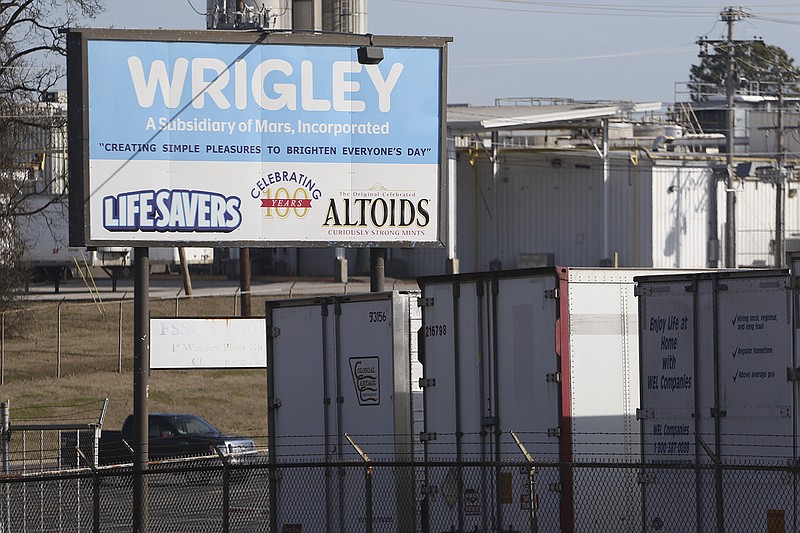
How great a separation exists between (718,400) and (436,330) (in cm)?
334

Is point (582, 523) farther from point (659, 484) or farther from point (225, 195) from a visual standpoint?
point (225, 195)

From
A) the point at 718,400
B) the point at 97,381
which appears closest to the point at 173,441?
the point at 97,381

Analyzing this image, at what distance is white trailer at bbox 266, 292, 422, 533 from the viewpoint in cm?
1491

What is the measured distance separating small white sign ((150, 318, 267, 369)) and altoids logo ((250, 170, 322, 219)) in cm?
1136

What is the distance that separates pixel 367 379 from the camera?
1520 centimetres

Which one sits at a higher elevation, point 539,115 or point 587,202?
point 539,115

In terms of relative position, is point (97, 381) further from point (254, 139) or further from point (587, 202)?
point (587, 202)

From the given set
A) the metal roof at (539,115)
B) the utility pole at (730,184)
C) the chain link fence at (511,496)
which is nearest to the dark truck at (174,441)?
the chain link fence at (511,496)

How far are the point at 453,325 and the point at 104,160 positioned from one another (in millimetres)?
5194

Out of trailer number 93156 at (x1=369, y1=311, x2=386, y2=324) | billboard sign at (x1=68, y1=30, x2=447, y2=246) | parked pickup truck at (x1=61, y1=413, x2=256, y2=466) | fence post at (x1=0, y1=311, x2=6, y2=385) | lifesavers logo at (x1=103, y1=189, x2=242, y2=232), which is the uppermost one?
billboard sign at (x1=68, y1=30, x2=447, y2=246)

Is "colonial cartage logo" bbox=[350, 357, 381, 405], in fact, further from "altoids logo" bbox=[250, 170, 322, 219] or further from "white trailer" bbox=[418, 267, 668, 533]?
"altoids logo" bbox=[250, 170, 322, 219]

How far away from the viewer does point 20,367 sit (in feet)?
124

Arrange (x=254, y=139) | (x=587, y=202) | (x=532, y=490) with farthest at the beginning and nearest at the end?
1. (x=587, y=202)
2. (x=254, y=139)
3. (x=532, y=490)

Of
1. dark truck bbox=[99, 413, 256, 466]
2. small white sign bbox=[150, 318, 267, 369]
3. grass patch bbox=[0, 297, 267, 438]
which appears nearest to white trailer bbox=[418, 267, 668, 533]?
dark truck bbox=[99, 413, 256, 466]
